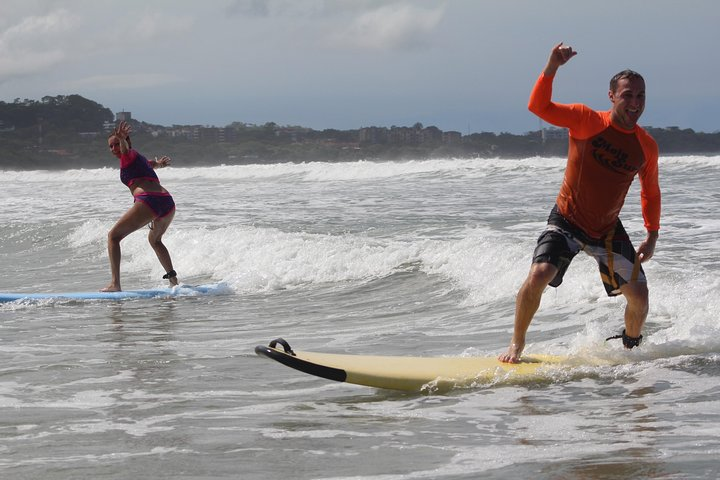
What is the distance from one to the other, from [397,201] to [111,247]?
13154 millimetres

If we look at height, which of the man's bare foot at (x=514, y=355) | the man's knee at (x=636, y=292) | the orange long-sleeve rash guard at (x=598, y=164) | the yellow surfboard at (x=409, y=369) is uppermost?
the orange long-sleeve rash guard at (x=598, y=164)

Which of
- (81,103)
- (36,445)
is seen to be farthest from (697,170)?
(81,103)

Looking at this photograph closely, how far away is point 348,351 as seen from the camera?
7172mm

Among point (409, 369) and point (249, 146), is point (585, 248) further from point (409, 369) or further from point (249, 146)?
point (249, 146)

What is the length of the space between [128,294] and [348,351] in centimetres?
387

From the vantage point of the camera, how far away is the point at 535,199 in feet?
71.2

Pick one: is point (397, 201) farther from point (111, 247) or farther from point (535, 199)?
point (111, 247)

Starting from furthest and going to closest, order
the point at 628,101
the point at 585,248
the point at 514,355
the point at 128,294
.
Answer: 1. the point at 128,294
2. the point at 514,355
3. the point at 585,248
4. the point at 628,101

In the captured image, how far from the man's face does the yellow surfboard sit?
1.43 m

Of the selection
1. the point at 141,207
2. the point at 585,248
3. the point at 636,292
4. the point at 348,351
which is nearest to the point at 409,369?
the point at 585,248

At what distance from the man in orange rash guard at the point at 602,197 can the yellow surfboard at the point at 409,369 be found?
154 millimetres

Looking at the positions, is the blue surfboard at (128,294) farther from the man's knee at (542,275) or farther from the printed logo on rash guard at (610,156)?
the printed logo on rash guard at (610,156)

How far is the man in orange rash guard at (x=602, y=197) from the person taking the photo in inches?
212

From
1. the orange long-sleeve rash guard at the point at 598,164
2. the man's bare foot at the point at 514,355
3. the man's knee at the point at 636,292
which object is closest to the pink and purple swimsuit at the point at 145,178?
the man's bare foot at the point at 514,355
